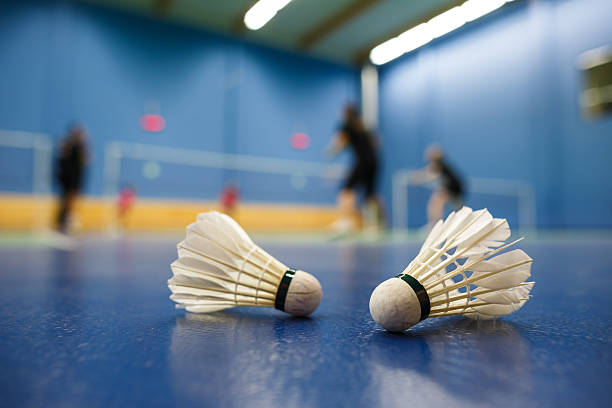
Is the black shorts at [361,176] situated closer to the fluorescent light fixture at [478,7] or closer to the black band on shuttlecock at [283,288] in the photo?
the black band on shuttlecock at [283,288]

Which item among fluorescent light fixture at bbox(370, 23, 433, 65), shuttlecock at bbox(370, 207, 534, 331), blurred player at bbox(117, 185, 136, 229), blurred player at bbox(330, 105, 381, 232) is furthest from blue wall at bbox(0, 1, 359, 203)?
shuttlecock at bbox(370, 207, 534, 331)

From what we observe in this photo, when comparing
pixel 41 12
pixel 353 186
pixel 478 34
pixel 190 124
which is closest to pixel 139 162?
pixel 190 124

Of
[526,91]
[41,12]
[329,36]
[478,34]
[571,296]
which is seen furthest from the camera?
[329,36]

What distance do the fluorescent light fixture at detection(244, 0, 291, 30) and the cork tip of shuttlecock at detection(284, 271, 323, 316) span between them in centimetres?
843

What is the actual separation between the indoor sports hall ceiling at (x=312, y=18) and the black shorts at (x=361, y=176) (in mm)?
4450

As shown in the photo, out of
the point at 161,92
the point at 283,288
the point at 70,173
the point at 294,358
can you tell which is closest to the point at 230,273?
the point at 283,288

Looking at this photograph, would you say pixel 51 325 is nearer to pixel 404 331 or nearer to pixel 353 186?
pixel 404 331

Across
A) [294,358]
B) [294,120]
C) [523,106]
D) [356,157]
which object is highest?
[294,120]

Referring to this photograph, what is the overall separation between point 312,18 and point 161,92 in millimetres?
3267

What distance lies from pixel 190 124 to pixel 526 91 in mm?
6205

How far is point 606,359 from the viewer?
0.38 meters

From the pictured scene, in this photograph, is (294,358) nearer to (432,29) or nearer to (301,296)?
(301,296)

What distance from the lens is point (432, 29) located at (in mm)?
9062

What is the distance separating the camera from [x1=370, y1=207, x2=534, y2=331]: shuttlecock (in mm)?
476
